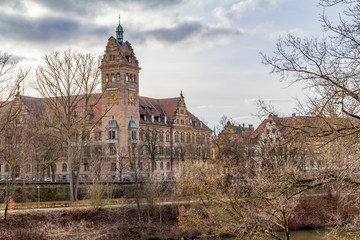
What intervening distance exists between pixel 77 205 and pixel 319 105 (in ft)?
97.6

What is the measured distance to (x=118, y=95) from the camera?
62.2 meters

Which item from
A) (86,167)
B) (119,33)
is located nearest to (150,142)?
(86,167)

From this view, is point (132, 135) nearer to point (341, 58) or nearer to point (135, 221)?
point (135, 221)

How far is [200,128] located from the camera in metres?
80.9

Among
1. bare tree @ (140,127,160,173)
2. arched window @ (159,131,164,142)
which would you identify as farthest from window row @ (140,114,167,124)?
bare tree @ (140,127,160,173)

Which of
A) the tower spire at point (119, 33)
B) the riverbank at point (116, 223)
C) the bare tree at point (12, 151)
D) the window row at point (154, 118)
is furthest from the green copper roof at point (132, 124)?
the riverbank at point (116, 223)

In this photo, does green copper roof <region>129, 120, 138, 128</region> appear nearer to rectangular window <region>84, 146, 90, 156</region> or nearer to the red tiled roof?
rectangular window <region>84, 146, 90, 156</region>

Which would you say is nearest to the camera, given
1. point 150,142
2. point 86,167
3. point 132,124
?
point 132,124

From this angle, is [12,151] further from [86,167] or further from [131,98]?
Result: [86,167]

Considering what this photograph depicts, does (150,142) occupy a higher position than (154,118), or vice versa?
(154,118)

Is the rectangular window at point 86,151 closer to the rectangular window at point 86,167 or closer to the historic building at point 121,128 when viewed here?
the historic building at point 121,128

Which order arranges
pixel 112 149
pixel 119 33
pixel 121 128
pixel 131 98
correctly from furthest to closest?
pixel 119 33
pixel 131 98
pixel 112 149
pixel 121 128

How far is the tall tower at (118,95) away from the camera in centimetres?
6206

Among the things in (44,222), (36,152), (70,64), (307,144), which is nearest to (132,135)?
(36,152)
